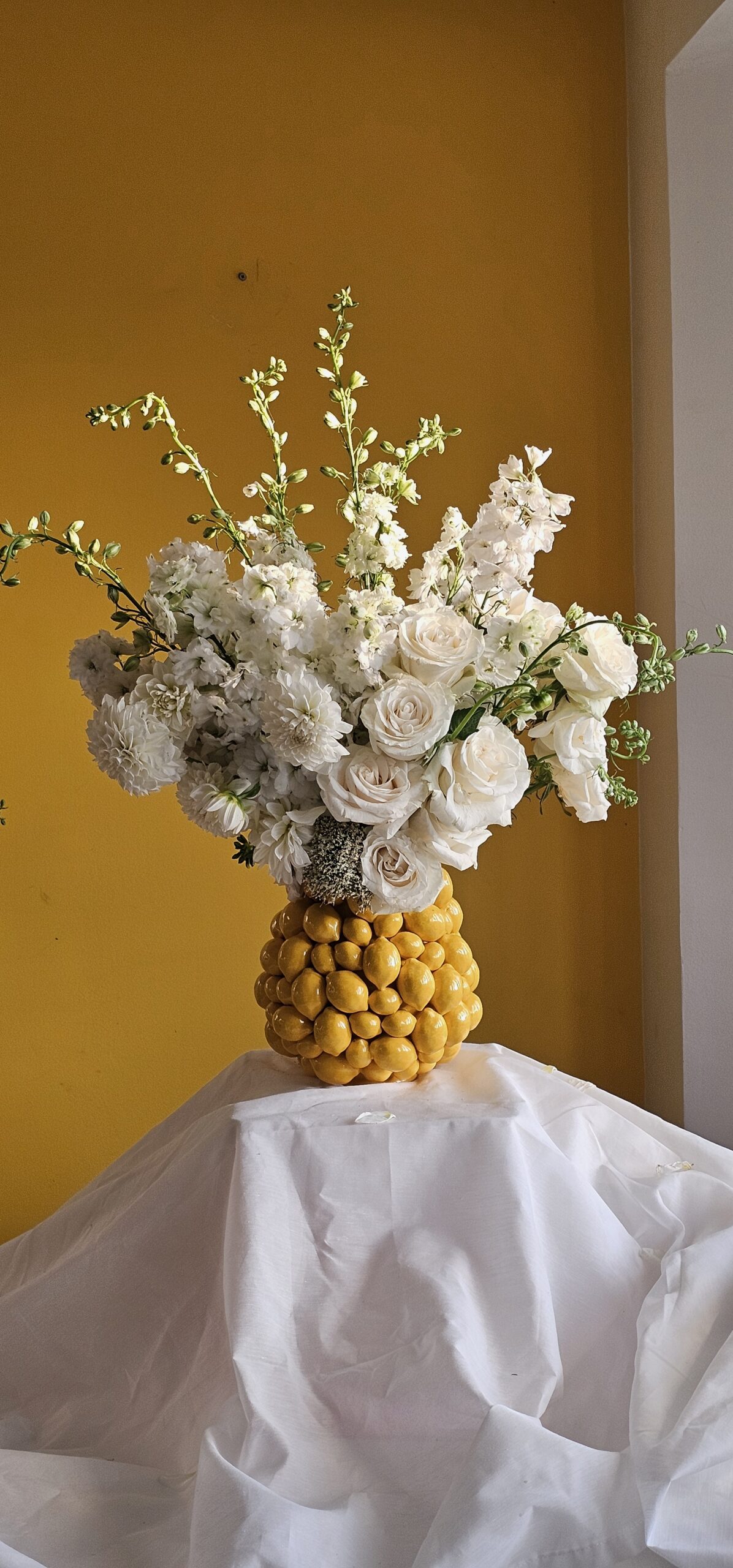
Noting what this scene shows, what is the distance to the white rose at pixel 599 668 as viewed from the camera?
1.19m

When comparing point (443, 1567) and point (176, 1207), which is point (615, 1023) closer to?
point (176, 1207)

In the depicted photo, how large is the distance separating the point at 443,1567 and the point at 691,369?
2.03m

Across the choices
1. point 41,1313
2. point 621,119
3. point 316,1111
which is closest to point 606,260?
point 621,119

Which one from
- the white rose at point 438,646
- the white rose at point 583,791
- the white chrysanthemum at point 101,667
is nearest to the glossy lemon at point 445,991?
the white rose at point 583,791

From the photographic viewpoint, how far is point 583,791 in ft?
4.16

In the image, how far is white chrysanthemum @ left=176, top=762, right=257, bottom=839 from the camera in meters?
1.20

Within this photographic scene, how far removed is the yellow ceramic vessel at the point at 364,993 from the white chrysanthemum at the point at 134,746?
0.23 meters

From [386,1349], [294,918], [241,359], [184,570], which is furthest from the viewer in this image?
[241,359]

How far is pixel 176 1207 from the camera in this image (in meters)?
1.21

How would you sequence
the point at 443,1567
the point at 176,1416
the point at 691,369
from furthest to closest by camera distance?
the point at 691,369 → the point at 176,1416 → the point at 443,1567

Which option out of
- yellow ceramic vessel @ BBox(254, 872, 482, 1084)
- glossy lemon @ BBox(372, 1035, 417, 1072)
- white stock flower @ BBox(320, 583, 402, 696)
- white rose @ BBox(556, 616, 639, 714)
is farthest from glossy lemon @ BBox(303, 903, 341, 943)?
white rose @ BBox(556, 616, 639, 714)

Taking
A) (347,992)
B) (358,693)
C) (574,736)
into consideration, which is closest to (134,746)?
(358,693)

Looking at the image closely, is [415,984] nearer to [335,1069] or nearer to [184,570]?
[335,1069]

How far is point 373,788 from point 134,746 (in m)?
0.23
